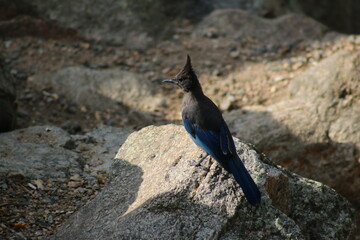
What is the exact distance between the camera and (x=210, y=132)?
12.9ft

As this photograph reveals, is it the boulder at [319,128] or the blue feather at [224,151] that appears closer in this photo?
the blue feather at [224,151]

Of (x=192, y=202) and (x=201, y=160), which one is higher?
(x=201, y=160)

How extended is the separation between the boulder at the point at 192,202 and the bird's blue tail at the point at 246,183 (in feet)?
0.24

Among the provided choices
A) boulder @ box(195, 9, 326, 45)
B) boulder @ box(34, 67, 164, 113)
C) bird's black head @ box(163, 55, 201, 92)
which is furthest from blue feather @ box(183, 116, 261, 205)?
boulder @ box(195, 9, 326, 45)

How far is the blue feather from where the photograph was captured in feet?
11.2

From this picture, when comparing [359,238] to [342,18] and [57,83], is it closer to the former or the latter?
[57,83]

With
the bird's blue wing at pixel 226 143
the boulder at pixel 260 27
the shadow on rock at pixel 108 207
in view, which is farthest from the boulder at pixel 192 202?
the boulder at pixel 260 27

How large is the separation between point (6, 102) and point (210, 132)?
106 inches

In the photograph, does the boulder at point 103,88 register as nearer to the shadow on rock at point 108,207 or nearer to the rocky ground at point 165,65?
the rocky ground at point 165,65

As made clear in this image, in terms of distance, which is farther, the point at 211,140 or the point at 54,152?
the point at 54,152

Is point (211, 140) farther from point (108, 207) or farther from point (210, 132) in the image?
point (108, 207)

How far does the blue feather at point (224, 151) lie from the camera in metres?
3.41

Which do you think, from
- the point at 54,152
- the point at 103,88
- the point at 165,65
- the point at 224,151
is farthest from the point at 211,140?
the point at 165,65

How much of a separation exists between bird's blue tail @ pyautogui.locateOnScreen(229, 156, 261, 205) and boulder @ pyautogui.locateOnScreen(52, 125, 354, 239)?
0.07 metres
